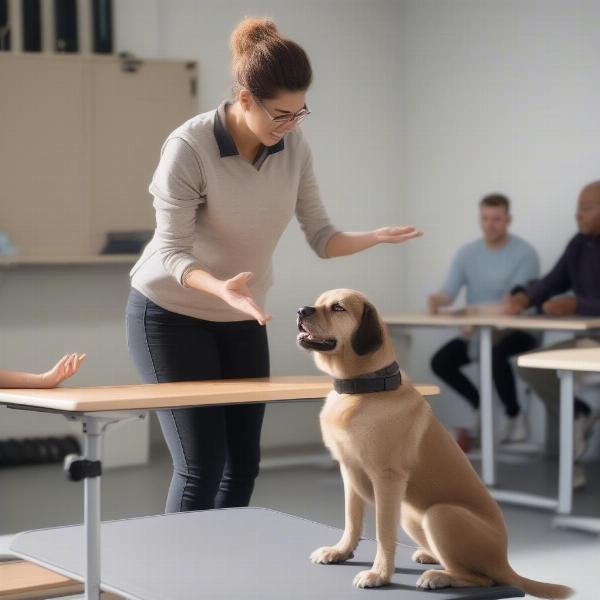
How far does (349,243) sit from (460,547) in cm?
97

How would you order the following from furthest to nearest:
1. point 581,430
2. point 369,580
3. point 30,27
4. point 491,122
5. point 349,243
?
point 491,122, point 30,27, point 581,430, point 349,243, point 369,580

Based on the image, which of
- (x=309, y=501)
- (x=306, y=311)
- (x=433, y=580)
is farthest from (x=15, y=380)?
(x=309, y=501)

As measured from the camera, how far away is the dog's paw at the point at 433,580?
5.82 feet

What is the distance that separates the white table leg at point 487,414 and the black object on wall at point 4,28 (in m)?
2.79

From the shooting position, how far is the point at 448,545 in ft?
5.90

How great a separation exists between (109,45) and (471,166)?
2143 millimetres

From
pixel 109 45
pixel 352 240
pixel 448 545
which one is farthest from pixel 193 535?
pixel 109 45

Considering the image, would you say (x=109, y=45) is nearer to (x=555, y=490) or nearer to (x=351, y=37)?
(x=351, y=37)

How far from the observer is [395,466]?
179 centimetres

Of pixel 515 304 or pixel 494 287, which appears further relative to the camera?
pixel 494 287

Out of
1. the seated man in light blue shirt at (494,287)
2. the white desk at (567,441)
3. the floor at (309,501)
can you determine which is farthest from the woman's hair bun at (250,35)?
the seated man in light blue shirt at (494,287)

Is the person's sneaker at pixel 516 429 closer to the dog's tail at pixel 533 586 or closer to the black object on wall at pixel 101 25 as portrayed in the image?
the black object on wall at pixel 101 25

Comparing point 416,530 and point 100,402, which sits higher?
point 100,402

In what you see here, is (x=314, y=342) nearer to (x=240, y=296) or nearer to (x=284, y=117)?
(x=240, y=296)
